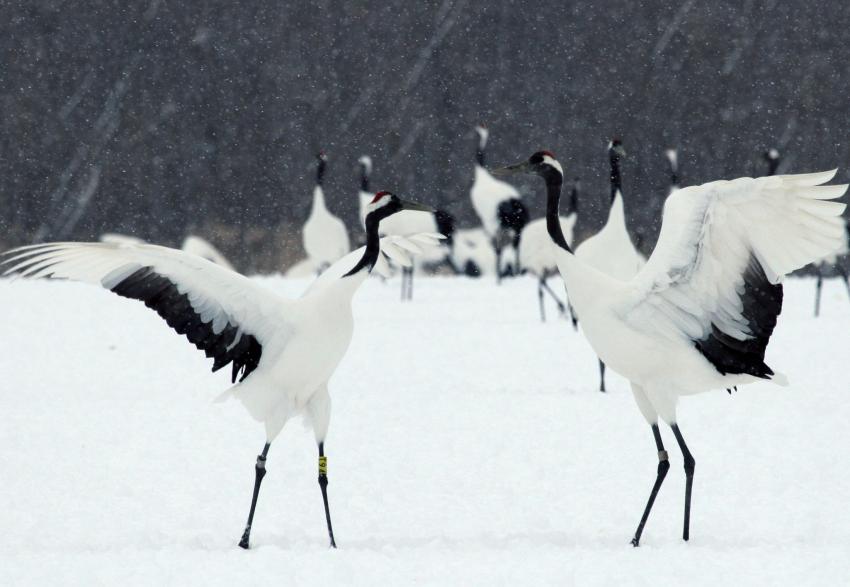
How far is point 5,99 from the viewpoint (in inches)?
1000

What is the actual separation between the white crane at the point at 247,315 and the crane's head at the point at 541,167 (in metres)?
0.88

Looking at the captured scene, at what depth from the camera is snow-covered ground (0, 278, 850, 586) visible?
4438 millimetres

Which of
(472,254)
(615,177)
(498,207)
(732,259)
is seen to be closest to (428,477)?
(732,259)

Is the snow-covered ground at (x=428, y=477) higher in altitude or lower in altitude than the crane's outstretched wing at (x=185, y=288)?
lower

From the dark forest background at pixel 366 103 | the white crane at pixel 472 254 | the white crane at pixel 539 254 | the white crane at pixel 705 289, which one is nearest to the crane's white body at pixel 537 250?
the white crane at pixel 539 254

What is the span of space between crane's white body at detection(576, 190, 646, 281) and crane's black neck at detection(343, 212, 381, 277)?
369 cm

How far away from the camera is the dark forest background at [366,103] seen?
989 inches

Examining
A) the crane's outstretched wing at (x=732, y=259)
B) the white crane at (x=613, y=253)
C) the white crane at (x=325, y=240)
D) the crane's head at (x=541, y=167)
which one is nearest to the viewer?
the crane's outstretched wing at (x=732, y=259)

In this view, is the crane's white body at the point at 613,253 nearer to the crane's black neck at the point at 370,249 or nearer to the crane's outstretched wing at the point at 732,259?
the crane's black neck at the point at 370,249

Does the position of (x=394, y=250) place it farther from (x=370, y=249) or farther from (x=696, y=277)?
(x=696, y=277)

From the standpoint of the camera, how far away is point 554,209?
545 cm

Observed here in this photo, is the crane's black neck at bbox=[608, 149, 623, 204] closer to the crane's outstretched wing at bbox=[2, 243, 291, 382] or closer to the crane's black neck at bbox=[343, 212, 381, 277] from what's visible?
the crane's black neck at bbox=[343, 212, 381, 277]

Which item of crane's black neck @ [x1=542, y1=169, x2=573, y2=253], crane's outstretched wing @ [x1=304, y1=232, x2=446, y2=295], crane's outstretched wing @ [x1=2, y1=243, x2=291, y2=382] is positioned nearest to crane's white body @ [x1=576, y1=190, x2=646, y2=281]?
crane's outstretched wing @ [x1=304, y1=232, x2=446, y2=295]

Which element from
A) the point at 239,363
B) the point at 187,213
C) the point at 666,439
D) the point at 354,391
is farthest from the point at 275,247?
the point at 239,363
